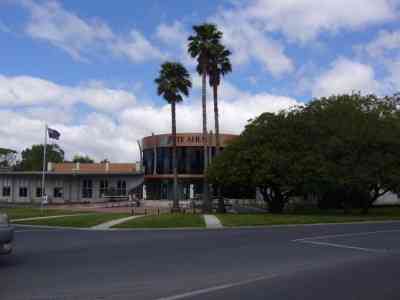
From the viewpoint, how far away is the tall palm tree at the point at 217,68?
44.4 metres

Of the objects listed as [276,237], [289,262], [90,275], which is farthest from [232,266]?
[276,237]

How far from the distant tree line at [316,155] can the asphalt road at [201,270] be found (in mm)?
21625

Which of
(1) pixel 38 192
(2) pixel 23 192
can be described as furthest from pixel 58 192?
(2) pixel 23 192

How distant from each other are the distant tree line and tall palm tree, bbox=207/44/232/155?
3.02 metres

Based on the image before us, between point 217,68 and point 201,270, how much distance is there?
3441cm

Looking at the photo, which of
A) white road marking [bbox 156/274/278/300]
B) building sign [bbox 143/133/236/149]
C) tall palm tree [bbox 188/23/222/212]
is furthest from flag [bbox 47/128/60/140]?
white road marking [bbox 156/274/278/300]

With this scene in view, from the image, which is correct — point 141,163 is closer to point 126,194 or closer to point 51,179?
point 126,194

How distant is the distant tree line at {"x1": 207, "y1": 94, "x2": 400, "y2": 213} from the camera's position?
3978 centimetres

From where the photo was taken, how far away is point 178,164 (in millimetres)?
64062

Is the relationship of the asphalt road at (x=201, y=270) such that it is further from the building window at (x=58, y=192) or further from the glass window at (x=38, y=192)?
the glass window at (x=38, y=192)

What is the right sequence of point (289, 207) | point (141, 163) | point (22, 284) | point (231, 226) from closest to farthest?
point (22, 284)
point (231, 226)
point (289, 207)
point (141, 163)

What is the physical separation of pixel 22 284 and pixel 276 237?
495 inches

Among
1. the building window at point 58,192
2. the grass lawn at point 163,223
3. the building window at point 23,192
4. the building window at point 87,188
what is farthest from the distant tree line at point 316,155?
the building window at point 23,192

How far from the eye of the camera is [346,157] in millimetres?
40594
